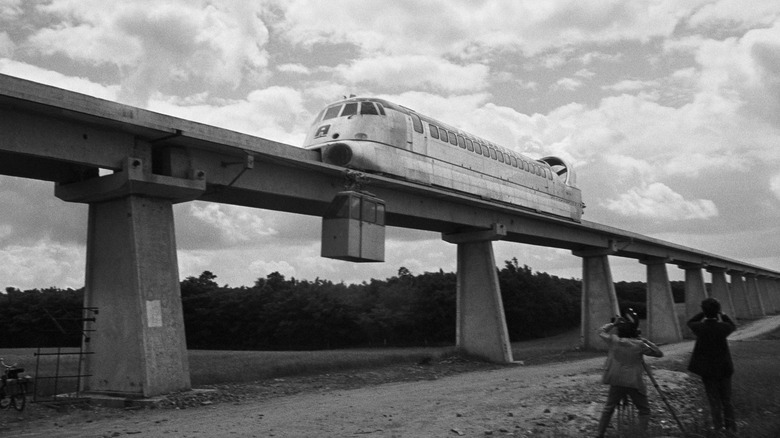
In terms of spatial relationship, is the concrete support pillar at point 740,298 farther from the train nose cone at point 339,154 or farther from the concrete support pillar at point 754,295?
the train nose cone at point 339,154

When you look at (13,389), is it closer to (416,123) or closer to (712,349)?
(712,349)

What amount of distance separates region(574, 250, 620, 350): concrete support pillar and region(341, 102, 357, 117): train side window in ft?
85.1

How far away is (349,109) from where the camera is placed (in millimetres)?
25406

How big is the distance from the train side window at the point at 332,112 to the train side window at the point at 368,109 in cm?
96

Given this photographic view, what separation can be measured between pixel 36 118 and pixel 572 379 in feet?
51.2

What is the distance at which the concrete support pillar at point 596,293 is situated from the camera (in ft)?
150

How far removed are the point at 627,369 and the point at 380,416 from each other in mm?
5391

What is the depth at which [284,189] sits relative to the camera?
71.9ft

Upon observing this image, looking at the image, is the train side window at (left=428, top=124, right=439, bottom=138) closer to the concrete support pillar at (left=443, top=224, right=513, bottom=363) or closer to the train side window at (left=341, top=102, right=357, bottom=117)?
the train side window at (left=341, top=102, right=357, bottom=117)

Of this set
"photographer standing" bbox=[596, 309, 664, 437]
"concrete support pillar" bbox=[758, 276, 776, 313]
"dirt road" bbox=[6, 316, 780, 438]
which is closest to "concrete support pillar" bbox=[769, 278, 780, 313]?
"concrete support pillar" bbox=[758, 276, 776, 313]

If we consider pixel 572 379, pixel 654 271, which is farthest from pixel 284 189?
pixel 654 271

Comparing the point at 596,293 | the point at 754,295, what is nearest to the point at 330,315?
the point at 596,293

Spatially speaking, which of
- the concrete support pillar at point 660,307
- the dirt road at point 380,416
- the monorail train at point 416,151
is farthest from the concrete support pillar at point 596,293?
the dirt road at point 380,416

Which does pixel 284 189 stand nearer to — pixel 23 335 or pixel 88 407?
pixel 88 407
